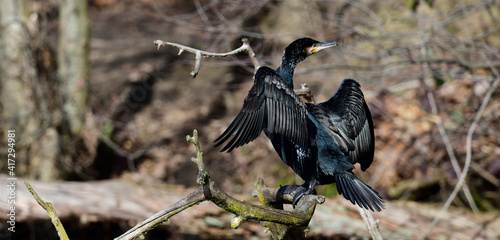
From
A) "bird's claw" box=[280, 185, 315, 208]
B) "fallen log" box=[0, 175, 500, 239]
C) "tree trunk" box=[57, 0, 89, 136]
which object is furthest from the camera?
"tree trunk" box=[57, 0, 89, 136]

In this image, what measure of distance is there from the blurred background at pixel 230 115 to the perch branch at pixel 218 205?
2531 mm

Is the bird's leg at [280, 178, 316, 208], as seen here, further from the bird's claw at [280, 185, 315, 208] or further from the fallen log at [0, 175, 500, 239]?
the fallen log at [0, 175, 500, 239]

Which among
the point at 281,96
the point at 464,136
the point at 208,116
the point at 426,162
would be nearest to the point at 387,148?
the point at 426,162

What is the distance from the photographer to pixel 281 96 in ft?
8.72

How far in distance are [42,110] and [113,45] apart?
4037 mm

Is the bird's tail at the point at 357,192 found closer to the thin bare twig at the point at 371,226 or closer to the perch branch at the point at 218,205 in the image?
the perch branch at the point at 218,205

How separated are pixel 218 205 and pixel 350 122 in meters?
1.13

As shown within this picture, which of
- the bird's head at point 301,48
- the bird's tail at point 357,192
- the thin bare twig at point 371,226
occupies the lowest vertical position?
the thin bare twig at point 371,226

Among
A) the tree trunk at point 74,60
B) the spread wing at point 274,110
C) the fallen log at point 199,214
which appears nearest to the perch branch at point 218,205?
the spread wing at point 274,110

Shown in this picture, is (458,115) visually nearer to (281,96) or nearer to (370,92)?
(370,92)

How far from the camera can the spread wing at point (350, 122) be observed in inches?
122

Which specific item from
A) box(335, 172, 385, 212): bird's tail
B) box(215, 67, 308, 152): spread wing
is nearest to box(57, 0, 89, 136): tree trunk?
box(215, 67, 308, 152): spread wing

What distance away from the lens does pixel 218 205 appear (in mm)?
2338

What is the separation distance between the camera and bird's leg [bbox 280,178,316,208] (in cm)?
280
